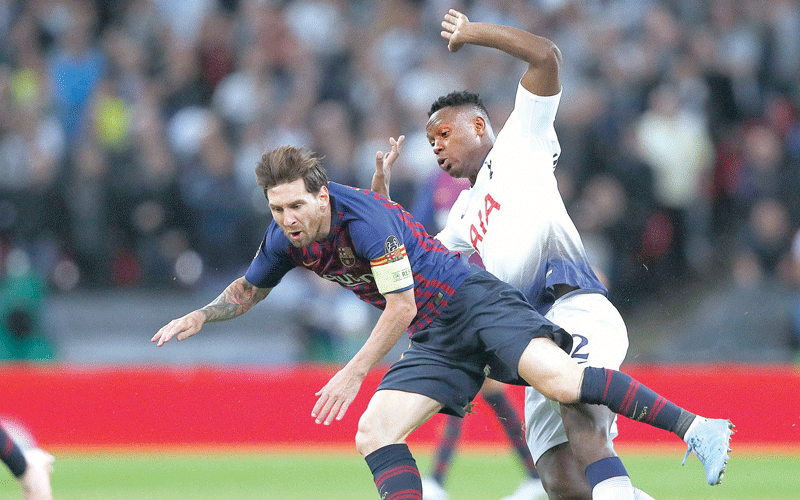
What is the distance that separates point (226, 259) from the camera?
33.5 ft

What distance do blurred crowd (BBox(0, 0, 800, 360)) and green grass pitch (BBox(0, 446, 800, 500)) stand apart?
1726 millimetres

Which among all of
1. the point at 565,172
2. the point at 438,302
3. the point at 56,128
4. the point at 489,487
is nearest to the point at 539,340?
the point at 438,302

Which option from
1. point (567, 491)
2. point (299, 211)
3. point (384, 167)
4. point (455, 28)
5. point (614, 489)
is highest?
point (455, 28)

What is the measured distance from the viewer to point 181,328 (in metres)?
4.92

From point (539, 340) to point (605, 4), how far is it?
8.48 m

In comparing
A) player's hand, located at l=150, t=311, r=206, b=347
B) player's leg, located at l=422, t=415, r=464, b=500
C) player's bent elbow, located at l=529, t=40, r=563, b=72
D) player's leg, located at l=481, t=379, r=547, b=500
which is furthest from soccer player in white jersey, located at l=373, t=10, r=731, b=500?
player's leg, located at l=422, t=415, r=464, b=500

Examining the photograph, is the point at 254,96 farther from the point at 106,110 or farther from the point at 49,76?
the point at 49,76

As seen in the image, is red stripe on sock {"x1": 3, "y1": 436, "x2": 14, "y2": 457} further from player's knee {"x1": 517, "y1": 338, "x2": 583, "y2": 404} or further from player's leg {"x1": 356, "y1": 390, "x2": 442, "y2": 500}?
player's knee {"x1": 517, "y1": 338, "x2": 583, "y2": 404}

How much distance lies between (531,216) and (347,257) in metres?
0.92

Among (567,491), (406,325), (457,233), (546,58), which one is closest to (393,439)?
(406,325)

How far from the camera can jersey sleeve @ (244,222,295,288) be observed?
498 cm

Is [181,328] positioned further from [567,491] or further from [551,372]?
[567,491]

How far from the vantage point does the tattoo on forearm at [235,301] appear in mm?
5125

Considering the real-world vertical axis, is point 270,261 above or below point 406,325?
above
